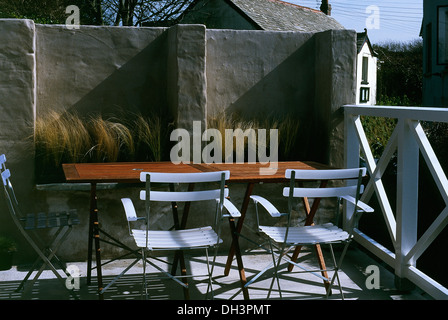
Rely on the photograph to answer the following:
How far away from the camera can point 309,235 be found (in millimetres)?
4000

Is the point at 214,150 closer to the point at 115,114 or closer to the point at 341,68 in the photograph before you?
the point at 115,114

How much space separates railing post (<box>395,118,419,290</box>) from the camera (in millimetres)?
4363

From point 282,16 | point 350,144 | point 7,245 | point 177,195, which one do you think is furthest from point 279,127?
point 282,16

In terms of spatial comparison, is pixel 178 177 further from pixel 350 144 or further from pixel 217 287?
pixel 350 144

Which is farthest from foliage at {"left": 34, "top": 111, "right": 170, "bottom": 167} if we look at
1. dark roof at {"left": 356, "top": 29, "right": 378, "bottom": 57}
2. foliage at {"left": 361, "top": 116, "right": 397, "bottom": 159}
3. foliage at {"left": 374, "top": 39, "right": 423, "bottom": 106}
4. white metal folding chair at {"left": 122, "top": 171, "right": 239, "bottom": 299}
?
dark roof at {"left": 356, "top": 29, "right": 378, "bottom": 57}

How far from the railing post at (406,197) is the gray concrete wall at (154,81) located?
142 centimetres

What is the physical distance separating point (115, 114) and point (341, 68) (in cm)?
225

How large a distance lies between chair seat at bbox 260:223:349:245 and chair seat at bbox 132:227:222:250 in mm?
398

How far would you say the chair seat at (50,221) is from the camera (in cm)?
426

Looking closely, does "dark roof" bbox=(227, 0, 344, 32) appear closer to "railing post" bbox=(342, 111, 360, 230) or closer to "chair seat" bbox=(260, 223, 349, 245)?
"railing post" bbox=(342, 111, 360, 230)

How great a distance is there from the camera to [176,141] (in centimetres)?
571

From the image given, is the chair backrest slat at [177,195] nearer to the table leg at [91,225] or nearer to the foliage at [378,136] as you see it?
the table leg at [91,225]

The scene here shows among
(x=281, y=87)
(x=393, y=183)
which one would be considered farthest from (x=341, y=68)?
(x=393, y=183)

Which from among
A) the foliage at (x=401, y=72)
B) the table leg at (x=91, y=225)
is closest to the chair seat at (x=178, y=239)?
the table leg at (x=91, y=225)
